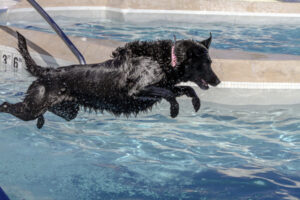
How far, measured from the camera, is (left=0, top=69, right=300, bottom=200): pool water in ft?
12.6

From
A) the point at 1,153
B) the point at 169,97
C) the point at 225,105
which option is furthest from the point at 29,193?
the point at 225,105

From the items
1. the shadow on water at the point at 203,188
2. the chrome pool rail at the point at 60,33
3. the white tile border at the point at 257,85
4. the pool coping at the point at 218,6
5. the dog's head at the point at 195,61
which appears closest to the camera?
the shadow on water at the point at 203,188

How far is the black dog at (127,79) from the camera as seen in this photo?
13.9 feet

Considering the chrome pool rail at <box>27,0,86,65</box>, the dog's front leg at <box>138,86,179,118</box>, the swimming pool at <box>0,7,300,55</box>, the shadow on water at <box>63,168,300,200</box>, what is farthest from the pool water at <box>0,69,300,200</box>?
the swimming pool at <box>0,7,300,55</box>

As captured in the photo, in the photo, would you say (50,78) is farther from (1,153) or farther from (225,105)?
(225,105)

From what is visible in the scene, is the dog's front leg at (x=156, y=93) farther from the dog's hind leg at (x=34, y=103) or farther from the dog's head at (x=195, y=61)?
the dog's hind leg at (x=34, y=103)

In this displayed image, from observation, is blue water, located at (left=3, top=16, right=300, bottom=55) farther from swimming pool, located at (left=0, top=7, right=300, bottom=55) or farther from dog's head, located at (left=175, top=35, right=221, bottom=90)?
dog's head, located at (left=175, top=35, right=221, bottom=90)

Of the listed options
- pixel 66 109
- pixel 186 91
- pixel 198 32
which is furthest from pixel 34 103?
pixel 198 32

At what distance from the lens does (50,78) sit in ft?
14.1

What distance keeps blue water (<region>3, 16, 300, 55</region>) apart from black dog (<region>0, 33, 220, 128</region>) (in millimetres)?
5139

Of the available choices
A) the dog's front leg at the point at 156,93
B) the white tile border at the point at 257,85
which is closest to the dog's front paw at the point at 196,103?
the dog's front leg at the point at 156,93

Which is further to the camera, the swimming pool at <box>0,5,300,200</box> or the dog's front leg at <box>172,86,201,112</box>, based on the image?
the dog's front leg at <box>172,86,201,112</box>

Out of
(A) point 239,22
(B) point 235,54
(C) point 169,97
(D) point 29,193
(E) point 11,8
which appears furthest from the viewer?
(E) point 11,8

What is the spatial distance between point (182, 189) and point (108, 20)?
29.4 ft
